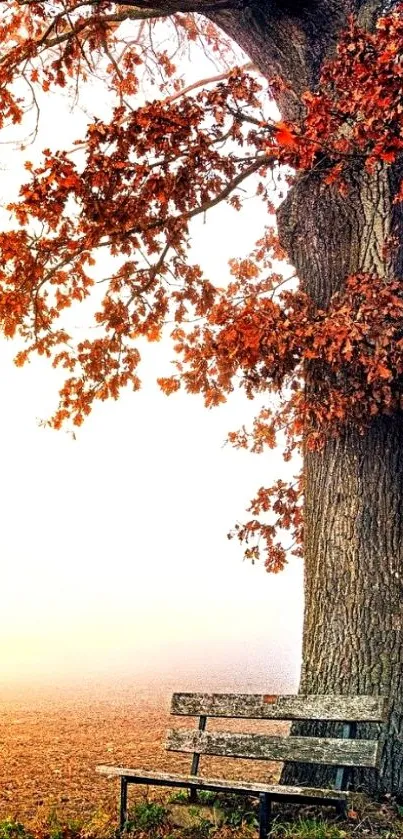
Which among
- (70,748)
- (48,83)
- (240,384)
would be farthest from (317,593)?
(48,83)

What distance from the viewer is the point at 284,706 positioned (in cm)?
649

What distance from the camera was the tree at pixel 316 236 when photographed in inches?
270

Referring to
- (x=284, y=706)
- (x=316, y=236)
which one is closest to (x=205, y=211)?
(x=316, y=236)

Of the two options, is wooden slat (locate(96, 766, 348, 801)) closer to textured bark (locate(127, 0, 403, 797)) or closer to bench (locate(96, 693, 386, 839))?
bench (locate(96, 693, 386, 839))

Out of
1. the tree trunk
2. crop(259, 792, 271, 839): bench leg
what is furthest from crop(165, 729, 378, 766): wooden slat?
the tree trunk

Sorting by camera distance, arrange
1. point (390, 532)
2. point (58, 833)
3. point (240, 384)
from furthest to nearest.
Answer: point (240, 384), point (390, 532), point (58, 833)

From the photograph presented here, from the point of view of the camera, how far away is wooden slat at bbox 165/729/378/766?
237 inches

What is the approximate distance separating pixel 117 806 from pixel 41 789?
3.79 ft

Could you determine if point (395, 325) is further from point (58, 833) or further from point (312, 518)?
point (58, 833)

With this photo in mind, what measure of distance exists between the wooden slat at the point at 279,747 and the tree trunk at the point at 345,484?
898mm

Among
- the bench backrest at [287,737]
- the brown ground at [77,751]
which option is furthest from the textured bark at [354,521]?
the brown ground at [77,751]

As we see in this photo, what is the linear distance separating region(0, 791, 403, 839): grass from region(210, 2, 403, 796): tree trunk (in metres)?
0.65

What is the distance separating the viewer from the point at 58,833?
20.0ft

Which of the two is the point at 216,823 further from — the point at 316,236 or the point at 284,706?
the point at 316,236
